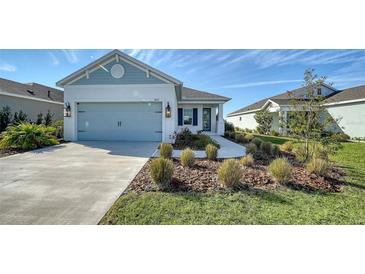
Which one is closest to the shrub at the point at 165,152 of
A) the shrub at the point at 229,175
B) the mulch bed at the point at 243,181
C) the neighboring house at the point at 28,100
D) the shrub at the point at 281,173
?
the mulch bed at the point at 243,181

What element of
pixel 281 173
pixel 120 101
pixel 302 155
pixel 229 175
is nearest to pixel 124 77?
pixel 120 101

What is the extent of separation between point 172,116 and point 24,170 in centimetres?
757

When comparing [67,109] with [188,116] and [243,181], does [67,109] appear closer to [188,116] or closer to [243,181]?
[188,116]

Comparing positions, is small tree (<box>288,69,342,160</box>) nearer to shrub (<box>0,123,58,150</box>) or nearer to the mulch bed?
the mulch bed

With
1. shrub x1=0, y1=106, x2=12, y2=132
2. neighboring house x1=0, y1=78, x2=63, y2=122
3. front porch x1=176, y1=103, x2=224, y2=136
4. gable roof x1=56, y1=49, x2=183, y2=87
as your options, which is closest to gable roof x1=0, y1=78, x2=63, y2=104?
neighboring house x1=0, y1=78, x2=63, y2=122

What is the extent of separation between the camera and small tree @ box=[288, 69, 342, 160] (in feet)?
21.4

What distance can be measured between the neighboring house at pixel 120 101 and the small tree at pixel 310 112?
6.65 metres

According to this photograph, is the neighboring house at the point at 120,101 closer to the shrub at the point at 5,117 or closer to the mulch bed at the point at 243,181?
the shrub at the point at 5,117

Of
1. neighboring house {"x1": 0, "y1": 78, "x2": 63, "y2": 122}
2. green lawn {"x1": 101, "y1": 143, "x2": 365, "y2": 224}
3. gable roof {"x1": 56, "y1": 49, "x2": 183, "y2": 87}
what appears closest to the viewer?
green lawn {"x1": 101, "y1": 143, "x2": 365, "y2": 224}

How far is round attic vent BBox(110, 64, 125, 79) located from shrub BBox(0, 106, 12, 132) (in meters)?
9.15

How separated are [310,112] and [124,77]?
31.6 ft
